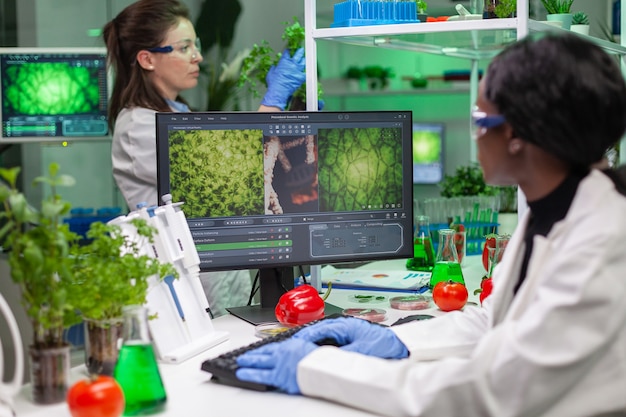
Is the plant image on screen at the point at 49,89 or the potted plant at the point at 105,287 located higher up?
the plant image on screen at the point at 49,89

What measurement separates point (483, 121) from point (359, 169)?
0.84 m

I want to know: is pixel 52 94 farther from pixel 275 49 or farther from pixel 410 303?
pixel 275 49

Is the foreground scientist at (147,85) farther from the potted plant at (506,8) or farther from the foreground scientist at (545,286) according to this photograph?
the foreground scientist at (545,286)

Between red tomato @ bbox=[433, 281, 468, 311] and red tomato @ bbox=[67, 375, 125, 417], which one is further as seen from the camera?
red tomato @ bbox=[433, 281, 468, 311]

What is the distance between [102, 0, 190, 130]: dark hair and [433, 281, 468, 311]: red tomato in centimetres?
132

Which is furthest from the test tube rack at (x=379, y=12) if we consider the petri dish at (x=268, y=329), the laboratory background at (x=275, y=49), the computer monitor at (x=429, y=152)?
the computer monitor at (x=429, y=152)

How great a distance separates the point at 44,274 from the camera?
4.84ft

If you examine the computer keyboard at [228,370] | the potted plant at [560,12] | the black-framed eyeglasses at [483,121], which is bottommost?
the computer keyboard at [228,370]

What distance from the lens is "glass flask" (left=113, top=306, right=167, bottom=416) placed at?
1.46m

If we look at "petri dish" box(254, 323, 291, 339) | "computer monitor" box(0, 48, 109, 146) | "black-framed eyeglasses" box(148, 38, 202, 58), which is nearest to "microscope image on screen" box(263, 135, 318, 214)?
"petri dish" box(254, 323, 291, 339)

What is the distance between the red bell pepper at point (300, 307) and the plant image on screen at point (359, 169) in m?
0.27

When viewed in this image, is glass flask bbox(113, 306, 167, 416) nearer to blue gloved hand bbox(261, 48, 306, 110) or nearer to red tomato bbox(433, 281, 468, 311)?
red tomato bbox(433, 281, 468, 311)

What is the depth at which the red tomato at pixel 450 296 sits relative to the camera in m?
2.31

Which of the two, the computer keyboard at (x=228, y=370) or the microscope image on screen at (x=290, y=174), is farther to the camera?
the microscope image on screen at (x=290, y=174)
